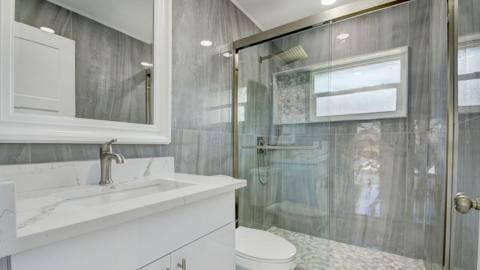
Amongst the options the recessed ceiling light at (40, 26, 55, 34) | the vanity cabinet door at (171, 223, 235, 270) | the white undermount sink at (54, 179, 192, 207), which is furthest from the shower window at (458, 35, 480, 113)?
the recessed ceiling light at (40, 26, 55, 34)

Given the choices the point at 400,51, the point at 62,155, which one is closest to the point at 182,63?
the point at 62,155

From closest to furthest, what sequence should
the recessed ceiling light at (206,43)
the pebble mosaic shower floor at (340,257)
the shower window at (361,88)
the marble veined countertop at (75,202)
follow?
the marble veined countertop at (75,202), the recessed ceiling light at (206,43), the pebble mosaic shower floor at (340,257), the shower window at (361,88)

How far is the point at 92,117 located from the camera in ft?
3.49

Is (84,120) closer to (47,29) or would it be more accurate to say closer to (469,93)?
(47,29)

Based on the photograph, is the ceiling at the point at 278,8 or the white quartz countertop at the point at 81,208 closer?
the white quartz countertop at the point at 81,208

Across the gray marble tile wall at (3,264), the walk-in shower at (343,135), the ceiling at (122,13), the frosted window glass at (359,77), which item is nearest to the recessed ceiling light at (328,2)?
the walk-in shower at (343,135)

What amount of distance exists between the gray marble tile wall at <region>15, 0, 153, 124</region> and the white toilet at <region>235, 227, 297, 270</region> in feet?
3.32

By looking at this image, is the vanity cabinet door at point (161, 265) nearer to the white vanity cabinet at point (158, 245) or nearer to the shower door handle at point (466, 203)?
the white vanity cabinet at point (158, 245)

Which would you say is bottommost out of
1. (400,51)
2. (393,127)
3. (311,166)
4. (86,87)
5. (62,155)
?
(311,166)

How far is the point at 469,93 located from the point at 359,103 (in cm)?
135

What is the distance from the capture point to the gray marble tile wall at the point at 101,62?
0.95 metres

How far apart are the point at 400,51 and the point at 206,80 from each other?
173 cm

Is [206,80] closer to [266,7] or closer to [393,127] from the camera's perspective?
[266,7]

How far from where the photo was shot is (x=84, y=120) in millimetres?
1023
